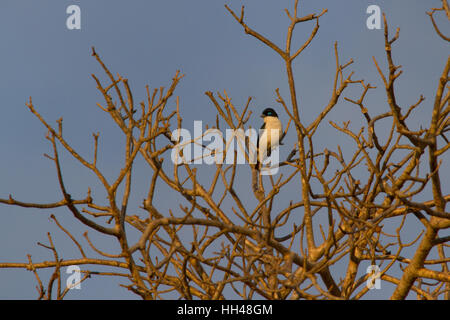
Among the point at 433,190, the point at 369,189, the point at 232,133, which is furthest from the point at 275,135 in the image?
the point at 433,190

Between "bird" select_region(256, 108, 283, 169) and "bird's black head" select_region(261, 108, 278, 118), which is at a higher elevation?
"bird's black head" select_region(261, 108, 278, 118)

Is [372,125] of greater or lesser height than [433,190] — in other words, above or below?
above

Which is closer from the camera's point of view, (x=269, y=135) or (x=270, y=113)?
(x=269, y=135)

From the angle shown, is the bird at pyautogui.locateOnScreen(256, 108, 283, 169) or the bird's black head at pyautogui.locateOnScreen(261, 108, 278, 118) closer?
the bird at pyautogui.locateOnScreen(256, 108, 283, 169)

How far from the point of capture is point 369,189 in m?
6.46

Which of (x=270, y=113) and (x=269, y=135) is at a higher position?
(x=270, y=113)

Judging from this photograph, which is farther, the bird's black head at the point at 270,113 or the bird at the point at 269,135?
the bird's black head at the point at 270,113

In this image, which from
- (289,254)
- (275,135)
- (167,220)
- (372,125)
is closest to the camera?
(167,220)

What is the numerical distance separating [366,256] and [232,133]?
209 centimetres

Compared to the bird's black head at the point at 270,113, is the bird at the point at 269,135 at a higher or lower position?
lower

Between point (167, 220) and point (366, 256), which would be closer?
A: point (167, 220)
